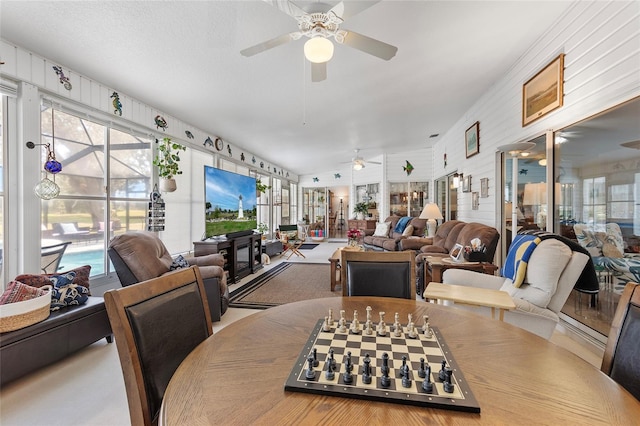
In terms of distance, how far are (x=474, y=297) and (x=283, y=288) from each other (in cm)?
291

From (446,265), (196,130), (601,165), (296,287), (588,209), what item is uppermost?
(196,130)

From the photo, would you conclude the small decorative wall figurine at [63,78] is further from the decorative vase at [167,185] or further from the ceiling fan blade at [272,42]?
the ceiling fan blade at [272,42]

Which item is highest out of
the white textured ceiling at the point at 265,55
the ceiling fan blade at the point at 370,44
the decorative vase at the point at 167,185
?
the white textured ceiling at the point at 265,55

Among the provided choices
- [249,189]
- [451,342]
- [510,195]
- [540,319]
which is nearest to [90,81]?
[249,189]

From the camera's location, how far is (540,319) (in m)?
1.98

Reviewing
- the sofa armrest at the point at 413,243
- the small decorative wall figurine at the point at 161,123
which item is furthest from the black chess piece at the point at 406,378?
the sofa armrest at the point at 413,243

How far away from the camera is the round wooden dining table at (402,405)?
652 mm

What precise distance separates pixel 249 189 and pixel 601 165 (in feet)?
16.3

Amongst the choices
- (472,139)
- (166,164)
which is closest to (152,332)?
(166,164)

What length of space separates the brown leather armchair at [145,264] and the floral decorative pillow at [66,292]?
0.29 meters

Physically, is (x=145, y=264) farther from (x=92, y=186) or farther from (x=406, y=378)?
(x=406, y=378)

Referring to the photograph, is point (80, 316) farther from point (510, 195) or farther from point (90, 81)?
point (510, 195)

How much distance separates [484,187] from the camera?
445 centimetres

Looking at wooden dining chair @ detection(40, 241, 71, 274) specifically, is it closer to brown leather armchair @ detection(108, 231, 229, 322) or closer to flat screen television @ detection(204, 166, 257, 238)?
brown leather armchair @ detection(108, 231, 229, 322)
